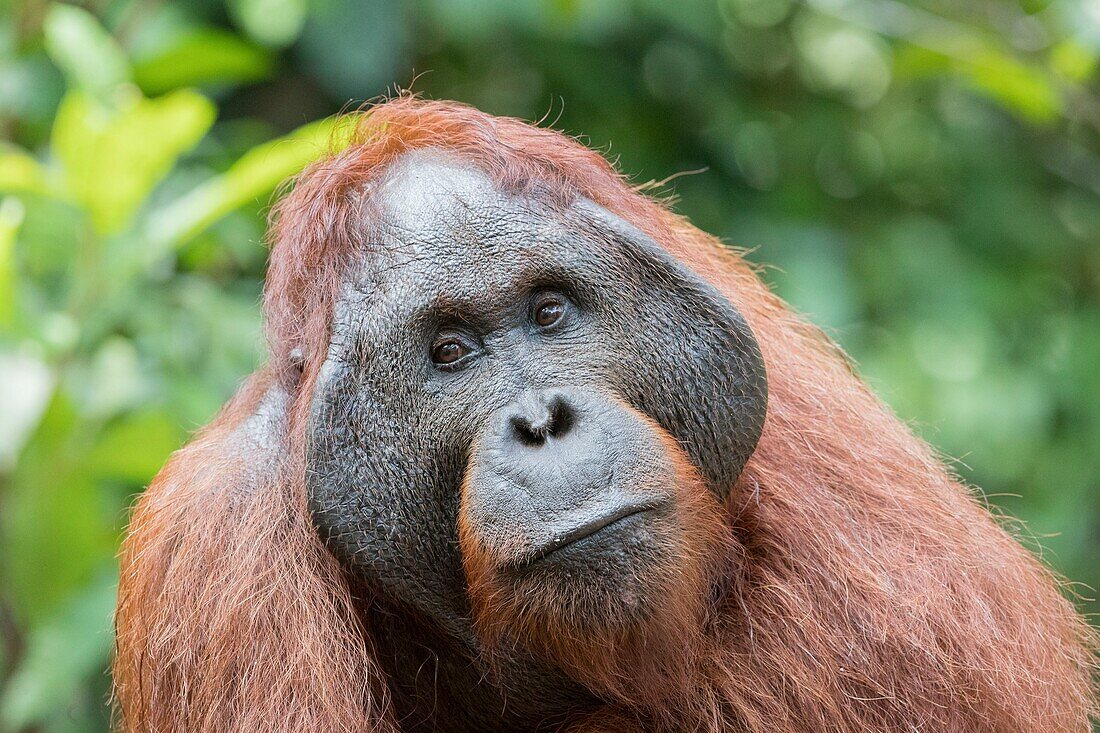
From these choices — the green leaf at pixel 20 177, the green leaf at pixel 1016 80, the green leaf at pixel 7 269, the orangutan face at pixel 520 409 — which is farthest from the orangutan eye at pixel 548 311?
the green leaf at pixel 1016 80

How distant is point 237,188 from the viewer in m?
2.90

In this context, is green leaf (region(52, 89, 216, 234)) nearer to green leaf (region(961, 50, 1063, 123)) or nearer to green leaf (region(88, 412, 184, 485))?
green leaf (region(88, 412, 184, 485))

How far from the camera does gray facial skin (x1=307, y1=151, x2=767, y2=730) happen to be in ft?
5.46

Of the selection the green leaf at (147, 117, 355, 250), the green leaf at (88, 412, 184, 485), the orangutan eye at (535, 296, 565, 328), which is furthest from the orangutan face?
the green leaf at (88, 412, 184, 485)

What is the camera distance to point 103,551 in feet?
10.5

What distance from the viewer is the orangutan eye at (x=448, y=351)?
178 centimetres

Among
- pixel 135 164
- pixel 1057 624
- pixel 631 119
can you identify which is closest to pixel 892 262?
pixel 631 119

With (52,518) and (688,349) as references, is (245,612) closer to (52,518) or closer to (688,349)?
(688,349)

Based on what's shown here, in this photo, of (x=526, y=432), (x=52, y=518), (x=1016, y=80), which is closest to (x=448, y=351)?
(x=526, y=432)

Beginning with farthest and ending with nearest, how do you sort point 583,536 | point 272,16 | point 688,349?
1. point 272,16
2. point 688,349
3. point 583,536

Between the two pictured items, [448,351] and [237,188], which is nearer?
[448,351]

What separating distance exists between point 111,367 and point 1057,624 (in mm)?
2234

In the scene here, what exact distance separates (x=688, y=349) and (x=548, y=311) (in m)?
0.22

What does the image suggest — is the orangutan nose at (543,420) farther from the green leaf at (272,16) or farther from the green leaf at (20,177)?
the green leaf at (272,16)
